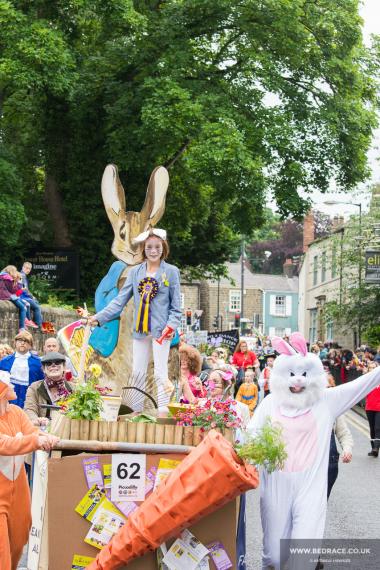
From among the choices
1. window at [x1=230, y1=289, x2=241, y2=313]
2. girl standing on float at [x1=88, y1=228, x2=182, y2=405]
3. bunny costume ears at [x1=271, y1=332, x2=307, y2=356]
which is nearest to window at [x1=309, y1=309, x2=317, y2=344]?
window at [x1=230, y1=289, x2=241, y2=313]

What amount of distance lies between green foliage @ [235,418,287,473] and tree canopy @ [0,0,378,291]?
19.7m

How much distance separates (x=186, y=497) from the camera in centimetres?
559

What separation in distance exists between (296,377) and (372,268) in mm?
24529

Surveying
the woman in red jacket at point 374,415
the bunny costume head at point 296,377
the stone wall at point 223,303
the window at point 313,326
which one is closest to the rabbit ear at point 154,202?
the bunny costume head at point 296,377

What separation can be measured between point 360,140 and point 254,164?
5.35m

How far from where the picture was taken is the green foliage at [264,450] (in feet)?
19.3

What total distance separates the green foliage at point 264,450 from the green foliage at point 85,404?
846 mm

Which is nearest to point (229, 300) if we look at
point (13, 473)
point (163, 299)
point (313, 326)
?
point (313, 326)

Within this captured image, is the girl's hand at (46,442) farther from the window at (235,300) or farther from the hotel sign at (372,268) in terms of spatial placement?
the window at (235,300)

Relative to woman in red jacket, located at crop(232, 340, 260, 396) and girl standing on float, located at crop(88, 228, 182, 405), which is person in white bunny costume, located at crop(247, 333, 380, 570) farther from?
woman in red jacket, located at crop(232, 340, 260, 396)

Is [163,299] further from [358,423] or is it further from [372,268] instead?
[372,268]

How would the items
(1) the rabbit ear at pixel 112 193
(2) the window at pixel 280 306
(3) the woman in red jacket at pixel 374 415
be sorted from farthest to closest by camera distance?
(2) the window at pixel 280 306 → (3) the woman in red jacket at pixel 374 415 → (1) the rabbit ear at pixel 112 193

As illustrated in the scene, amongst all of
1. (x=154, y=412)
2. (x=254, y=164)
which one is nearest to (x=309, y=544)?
(x=154, y=412)

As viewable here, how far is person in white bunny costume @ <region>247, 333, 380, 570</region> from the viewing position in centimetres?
714
